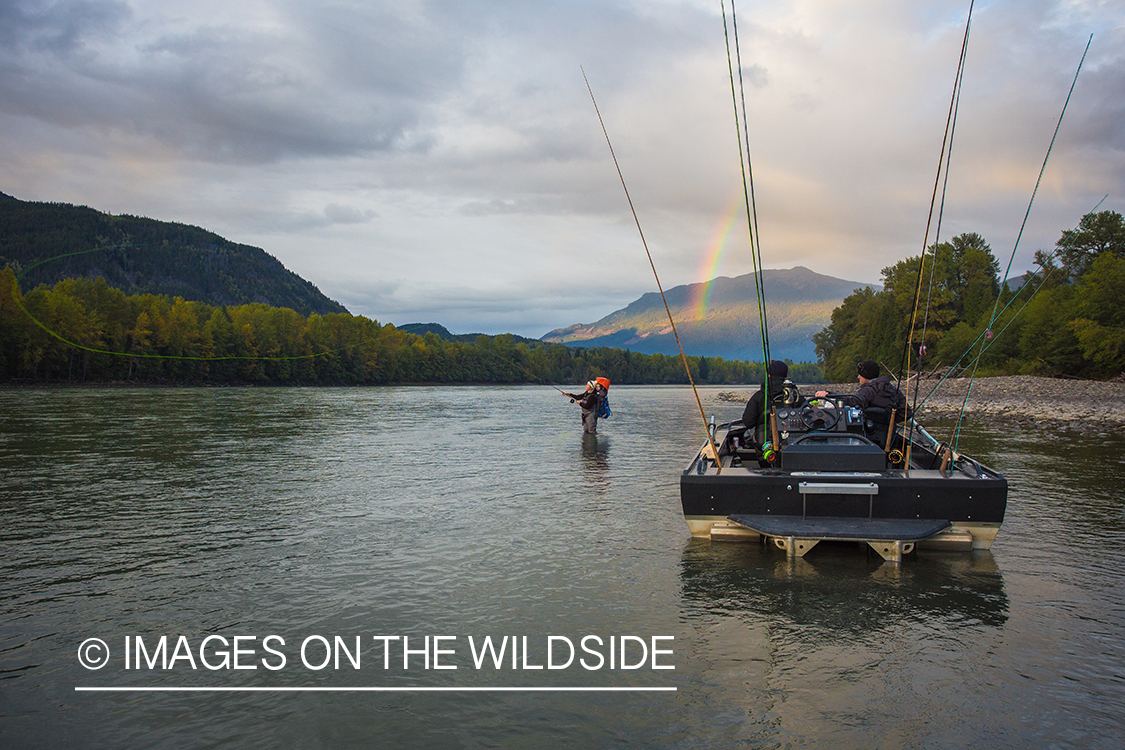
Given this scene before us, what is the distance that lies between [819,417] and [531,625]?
5.14 metres

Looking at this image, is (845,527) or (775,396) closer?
(845,527)

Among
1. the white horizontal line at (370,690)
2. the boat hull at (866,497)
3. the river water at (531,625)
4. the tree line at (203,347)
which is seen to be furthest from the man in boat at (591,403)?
the tree line at (203,347)

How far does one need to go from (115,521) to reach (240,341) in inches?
4224

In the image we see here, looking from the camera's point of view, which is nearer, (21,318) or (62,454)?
(62,454)

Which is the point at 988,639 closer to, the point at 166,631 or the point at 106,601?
the point at 166,631

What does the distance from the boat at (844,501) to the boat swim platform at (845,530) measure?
0.01 m

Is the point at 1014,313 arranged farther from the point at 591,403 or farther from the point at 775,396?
the point at 775,396

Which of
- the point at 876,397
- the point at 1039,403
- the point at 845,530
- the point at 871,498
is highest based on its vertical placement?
the point at 876,397

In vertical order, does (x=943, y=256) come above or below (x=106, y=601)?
above

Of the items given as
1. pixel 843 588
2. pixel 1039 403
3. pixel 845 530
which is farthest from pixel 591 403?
pixel 1039 403

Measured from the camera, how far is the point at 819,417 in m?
9.41

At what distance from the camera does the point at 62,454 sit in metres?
17.5

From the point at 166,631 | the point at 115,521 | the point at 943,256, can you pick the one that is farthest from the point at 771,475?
the point at 943,256

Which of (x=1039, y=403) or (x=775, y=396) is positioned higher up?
(x=775, y=396)
